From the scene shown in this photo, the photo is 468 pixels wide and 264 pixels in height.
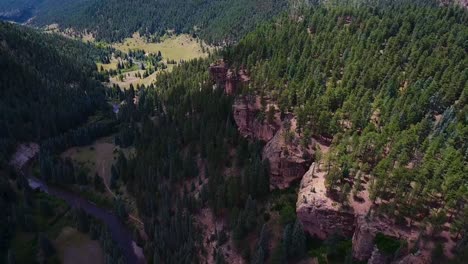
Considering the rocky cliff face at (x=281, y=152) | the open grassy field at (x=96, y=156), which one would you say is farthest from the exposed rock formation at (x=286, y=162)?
the open grassy field at (x=96, y=156)

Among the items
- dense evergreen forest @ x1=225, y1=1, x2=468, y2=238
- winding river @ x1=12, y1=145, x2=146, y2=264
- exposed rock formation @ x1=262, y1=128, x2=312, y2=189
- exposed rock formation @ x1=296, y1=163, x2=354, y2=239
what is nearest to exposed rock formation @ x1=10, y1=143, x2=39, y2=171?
winding river @ x1=12, y1=145, x2=146, y2=264

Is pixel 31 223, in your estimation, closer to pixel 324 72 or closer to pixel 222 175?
pixel 222 175

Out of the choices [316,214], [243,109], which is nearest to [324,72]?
[243,109]

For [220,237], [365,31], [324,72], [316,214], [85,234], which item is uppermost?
[365,31]

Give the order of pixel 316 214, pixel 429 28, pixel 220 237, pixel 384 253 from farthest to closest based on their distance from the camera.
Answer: pixel 429 28 < pixel 220 237 < pixel 316 214 < pixel 384 253

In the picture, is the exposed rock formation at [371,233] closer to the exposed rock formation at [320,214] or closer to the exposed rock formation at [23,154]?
the exposed rock formation at [320,214]

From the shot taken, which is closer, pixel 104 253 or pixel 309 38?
pixel 104 253

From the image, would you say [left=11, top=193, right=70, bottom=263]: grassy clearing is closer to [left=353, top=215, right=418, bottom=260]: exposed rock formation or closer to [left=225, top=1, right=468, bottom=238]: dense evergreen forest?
[left=225, top=1, right=468, bottom=238]: dense evergreen forest
